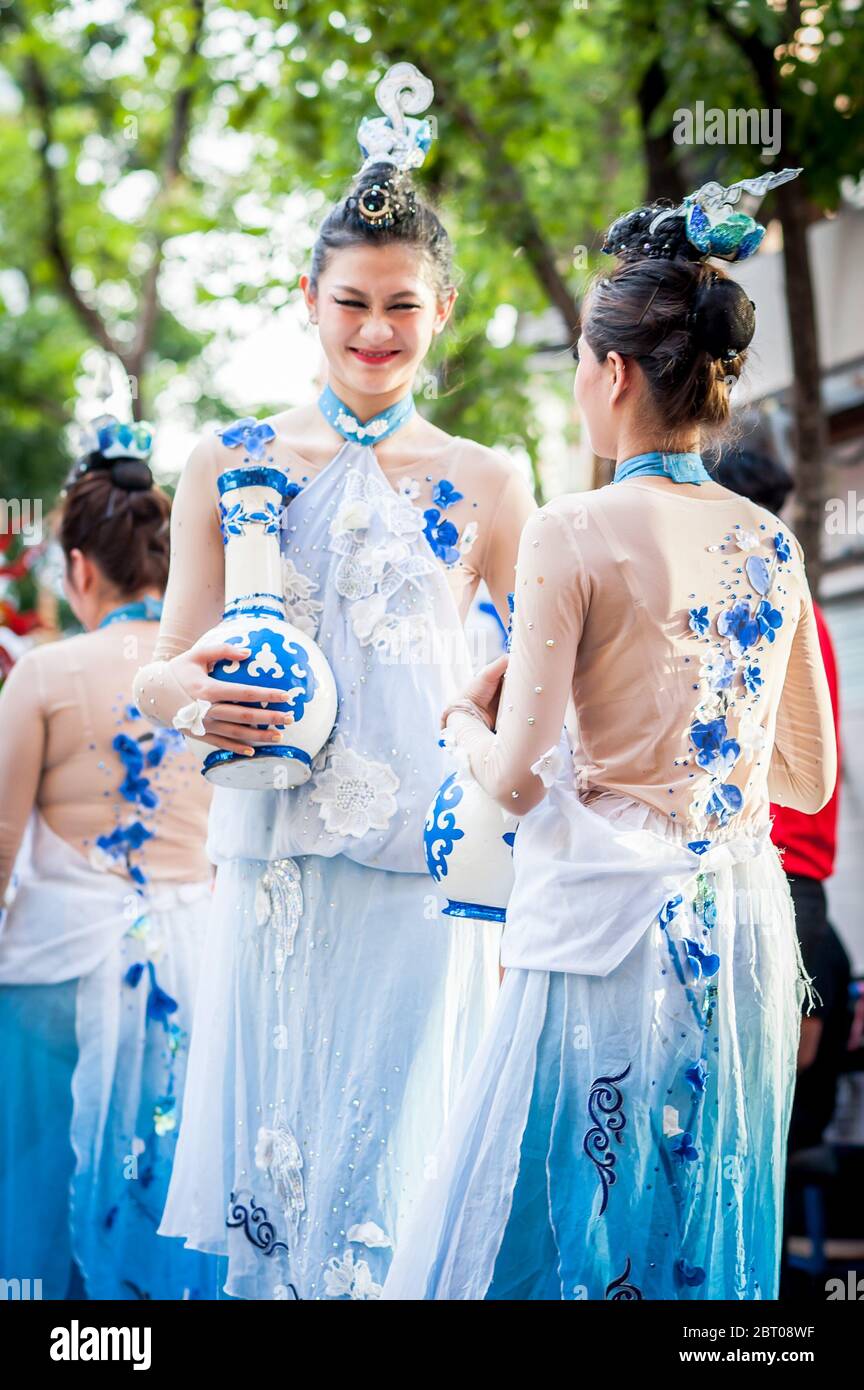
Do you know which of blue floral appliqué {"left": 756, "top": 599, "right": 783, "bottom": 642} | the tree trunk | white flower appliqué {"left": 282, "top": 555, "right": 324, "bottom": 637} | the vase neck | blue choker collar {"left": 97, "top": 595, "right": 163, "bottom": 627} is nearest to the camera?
blue floral appliqué {"left": 756, "top": 599, "right": 783, "bottom": 642}

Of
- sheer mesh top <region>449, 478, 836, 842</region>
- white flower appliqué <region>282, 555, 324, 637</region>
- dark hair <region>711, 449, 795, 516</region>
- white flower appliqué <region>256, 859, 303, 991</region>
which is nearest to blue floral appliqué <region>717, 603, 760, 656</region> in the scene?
sheer mesh top <region>449, 478, 836, 842</region>

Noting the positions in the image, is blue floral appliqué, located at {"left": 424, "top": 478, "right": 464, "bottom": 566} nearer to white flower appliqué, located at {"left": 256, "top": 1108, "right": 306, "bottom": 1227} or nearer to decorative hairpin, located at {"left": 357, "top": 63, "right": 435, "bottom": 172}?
decorative hairpin, located at {"left": 357, "top": 63, "right": 435, "bottom": 172}

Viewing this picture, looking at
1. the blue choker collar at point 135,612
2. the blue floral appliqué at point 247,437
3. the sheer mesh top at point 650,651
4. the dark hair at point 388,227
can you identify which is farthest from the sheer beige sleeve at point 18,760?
the sheer mesh top at point 650,651

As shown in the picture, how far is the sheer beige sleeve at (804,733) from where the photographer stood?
2379 mm

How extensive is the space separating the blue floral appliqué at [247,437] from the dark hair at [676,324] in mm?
653

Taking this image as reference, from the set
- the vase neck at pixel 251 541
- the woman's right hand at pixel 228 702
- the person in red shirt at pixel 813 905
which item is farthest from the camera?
the person in red shirt at pixel 813 905

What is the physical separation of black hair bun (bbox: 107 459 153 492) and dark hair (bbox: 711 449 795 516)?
1.26m

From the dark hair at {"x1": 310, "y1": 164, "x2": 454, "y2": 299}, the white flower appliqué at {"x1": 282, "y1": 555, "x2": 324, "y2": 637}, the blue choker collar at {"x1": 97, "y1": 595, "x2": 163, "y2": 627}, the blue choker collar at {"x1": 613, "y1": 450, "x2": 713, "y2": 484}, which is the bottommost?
the white flower appliqué at {"x1": 282, "y1": 555, "x2": 324, "y2": 637}

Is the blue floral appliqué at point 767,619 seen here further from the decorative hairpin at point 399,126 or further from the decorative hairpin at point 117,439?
the decorative hairpin at point 117,439

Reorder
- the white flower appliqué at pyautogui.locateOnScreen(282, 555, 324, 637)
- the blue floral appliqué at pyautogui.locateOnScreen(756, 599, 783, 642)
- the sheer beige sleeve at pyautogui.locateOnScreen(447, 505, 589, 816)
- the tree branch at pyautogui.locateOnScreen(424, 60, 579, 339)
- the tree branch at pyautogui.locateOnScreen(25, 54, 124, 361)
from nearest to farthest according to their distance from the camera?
1. the sheer beige sleeve at pyautogui.locateOnScreen(447, 505, 589, 816)
2. the blue floral appliqué at pyautogui.locateOnScreen(756, 599, 783, 642)
3. the white flower appliqué at pyautogui.locateOnScreen(282, 555, 324, 637)
4. the tree branch at pyautogui.locateOnScreen(424, 60, 579, 339)
5. the tree branch at pyautogui.locateOnScreen(25, 54, 124, 361)

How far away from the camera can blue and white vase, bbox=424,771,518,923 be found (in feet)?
7.57

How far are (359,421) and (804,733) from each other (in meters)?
0.90

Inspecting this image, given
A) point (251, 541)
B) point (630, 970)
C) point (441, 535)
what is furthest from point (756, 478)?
point (630, 970)

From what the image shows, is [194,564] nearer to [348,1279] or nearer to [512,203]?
[348,1279]
